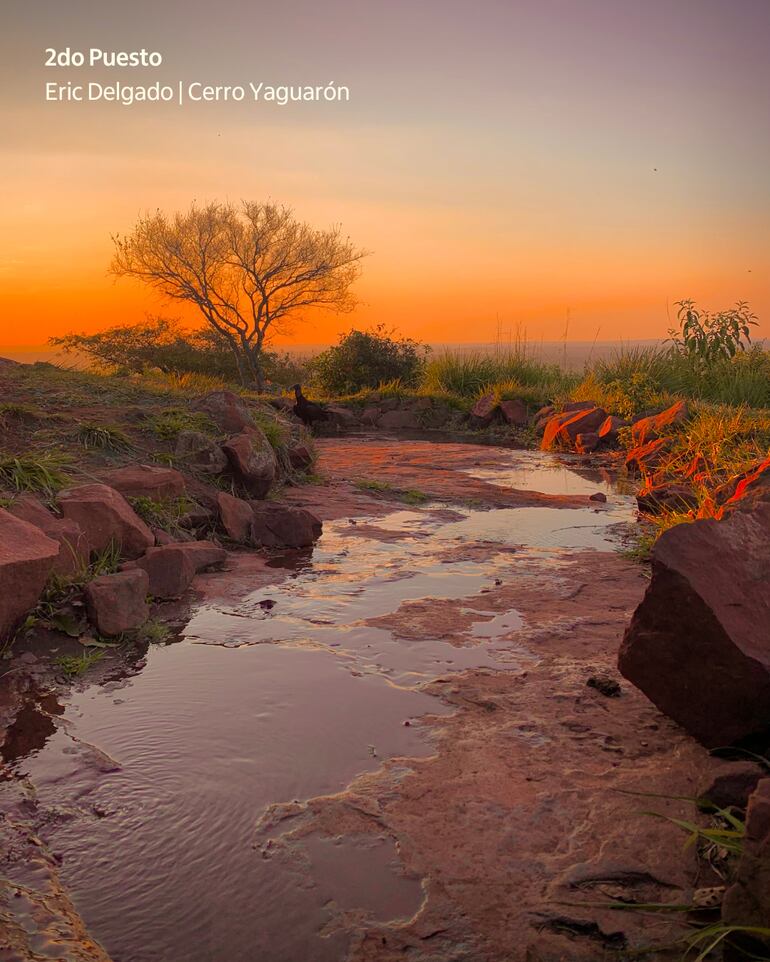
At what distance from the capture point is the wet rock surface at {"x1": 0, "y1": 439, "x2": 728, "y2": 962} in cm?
245

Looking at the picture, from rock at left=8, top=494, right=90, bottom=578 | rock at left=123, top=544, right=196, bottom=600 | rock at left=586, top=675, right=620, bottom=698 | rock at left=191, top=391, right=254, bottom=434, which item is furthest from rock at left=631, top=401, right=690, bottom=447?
rock at left=8, top=494, right=90, bottom=578

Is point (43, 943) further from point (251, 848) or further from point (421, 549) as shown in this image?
point (421, 549)

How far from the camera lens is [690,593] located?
10.6ft

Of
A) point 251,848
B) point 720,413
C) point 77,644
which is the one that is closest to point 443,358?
point 720,413

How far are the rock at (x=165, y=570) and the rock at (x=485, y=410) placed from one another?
13.0 meters

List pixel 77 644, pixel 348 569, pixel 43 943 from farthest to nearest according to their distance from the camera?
1. pixel 348 569
2. pixel 77 644
3. pixel 43 943

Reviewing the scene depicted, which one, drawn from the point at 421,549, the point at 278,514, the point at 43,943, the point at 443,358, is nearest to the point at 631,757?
the point at 43,943

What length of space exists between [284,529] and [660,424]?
7.31 m

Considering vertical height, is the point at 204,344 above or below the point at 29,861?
above

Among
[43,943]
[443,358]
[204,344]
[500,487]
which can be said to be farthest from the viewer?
[204,344]

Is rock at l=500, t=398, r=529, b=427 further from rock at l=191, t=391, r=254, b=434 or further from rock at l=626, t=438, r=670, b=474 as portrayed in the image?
rock at l=191, t=391, r=254, b=434

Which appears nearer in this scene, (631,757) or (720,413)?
(631,757)

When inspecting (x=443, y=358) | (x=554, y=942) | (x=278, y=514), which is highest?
(x=443, y=358)

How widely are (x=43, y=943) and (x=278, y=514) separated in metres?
4.85
